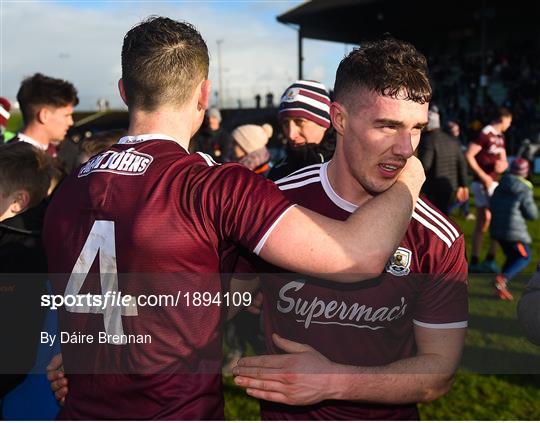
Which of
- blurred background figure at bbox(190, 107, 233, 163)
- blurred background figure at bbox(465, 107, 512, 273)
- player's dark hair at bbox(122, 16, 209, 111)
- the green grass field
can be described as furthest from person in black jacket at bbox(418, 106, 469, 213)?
player's dark hair at bbox(122, 16, 209, 111)

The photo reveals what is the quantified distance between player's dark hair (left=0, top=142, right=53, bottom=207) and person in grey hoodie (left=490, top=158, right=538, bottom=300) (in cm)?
470

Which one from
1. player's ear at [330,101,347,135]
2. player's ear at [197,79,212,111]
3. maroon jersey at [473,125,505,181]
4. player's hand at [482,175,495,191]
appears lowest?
player's hand at [482,175,495,191]

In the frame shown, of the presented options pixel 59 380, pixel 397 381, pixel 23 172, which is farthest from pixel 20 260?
pixel 397 381

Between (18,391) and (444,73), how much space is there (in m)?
35.3

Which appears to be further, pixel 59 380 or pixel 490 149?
pixel 490 149

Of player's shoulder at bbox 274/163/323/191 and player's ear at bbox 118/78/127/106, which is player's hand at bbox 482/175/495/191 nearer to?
player's shoulder at bbox 274/163/323/191

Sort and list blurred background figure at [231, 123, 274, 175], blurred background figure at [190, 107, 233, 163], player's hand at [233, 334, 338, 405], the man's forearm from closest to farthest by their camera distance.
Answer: player's hand at [233, 334, 338, 405] < the man's forearm < blurred background figure at [231, 123, 274, 175] < blurred background figure at [190, 107, 233, 163]

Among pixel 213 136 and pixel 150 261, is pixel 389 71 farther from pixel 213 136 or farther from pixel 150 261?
pixel 213 136

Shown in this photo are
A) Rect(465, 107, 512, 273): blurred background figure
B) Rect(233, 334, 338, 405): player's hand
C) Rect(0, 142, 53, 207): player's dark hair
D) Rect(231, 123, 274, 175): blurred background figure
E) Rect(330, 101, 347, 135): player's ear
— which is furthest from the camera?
Rect(465, 107, 512, 273): blurred background figure

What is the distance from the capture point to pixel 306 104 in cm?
367

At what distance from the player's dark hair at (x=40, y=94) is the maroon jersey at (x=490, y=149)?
5908 millimetres

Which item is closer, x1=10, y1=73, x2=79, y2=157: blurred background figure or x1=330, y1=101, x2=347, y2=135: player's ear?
x1=330, y1=101, x2=347, y2=135: player's ear

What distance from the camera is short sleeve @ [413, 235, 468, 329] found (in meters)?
1.97

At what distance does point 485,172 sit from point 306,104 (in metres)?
5.38
